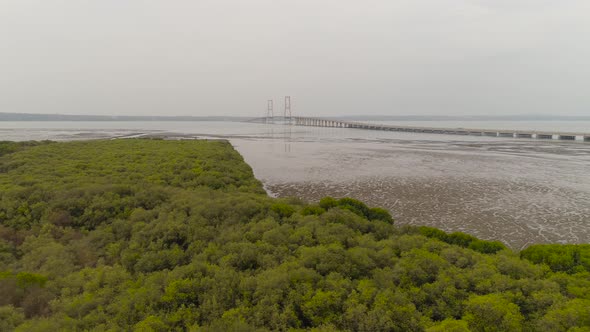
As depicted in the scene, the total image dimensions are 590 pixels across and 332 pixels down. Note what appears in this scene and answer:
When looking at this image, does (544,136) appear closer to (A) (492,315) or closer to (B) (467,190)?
(B) (467,190)

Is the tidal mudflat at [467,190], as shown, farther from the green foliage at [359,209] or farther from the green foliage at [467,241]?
the green foliage at [467,241]

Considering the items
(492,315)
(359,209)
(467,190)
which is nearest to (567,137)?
(467,190)

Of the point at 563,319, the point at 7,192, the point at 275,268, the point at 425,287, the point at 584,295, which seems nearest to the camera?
the point at 563,319

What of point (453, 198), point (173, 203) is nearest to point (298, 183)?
point (453, 198)

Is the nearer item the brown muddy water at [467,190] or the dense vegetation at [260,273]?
the dense vegetation at [260,273]

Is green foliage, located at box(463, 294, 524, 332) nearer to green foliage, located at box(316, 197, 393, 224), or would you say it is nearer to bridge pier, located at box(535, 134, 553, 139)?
green foliage, located at box(316, 197, 393, 224)

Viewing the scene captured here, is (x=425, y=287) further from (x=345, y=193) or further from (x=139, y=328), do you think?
(x=345, y=193)

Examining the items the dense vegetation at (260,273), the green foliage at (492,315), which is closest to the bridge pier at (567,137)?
the dense vegetation at (260,273)

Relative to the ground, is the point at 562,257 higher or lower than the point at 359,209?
lower
